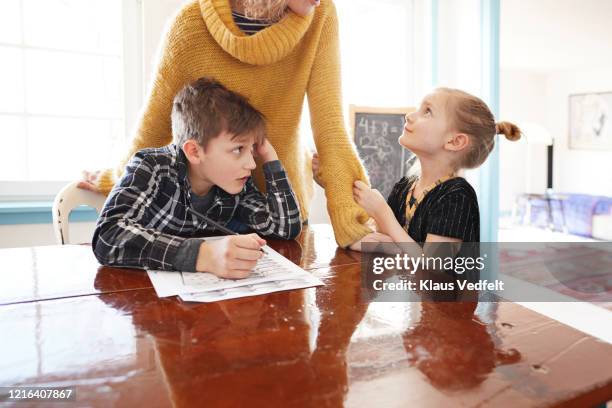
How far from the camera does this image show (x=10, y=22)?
2.21 metres

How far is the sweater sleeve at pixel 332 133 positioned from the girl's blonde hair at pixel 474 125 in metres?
0.29

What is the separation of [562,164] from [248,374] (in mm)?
1830

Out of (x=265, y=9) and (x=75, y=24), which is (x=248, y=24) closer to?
(x=265, y=9)

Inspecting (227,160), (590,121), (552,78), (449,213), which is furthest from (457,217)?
(552,78)

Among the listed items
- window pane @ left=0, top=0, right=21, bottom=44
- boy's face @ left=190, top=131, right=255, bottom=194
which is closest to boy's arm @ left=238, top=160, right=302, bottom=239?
boy's face @ left=190, top=131, right=255, bottom=194

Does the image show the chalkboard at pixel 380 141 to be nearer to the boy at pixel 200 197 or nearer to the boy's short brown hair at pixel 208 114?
the boy at pixel 200 197

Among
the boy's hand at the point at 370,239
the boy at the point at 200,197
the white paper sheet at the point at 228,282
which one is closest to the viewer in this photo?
the white paper sheet at the point at 228,282

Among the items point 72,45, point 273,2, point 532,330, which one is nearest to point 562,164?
point 273,2

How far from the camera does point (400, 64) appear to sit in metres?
2.91

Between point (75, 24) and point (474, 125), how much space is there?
2.07m

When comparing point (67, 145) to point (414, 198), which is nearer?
point (414, 198)

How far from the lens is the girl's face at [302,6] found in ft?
3.55

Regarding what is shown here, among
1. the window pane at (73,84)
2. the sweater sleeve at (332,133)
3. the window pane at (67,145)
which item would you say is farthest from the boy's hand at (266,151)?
the window pane at (73,84)

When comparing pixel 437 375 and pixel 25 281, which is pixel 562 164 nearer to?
pixel 437 375
